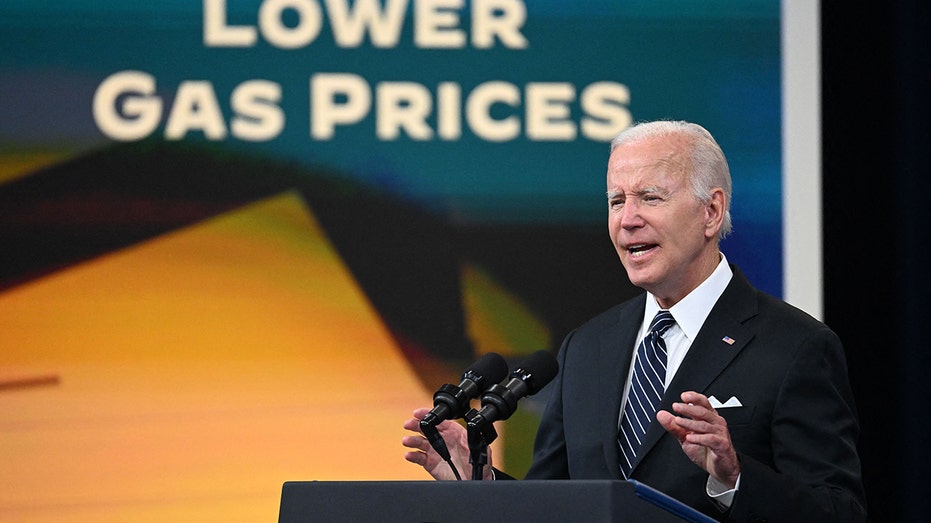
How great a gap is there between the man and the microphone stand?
17 centimetres

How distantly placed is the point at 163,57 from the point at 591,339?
193 cm

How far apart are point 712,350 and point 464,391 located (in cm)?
69

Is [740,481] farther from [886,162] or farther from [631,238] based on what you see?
[886,162]

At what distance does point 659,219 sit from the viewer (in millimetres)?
2844

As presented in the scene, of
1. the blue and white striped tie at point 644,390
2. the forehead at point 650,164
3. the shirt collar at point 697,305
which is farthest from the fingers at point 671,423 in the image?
the forehead at point 650,164

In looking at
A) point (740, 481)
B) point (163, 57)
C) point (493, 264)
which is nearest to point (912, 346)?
point (493, 264)

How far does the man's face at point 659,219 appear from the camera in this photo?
2.84 metres

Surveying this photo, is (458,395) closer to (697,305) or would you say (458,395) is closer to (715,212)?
(697,305)

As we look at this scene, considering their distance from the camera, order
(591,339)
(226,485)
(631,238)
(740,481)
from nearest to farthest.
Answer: (740,481) < (631,238) < (591,339) < (226,485)

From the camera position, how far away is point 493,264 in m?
4.15

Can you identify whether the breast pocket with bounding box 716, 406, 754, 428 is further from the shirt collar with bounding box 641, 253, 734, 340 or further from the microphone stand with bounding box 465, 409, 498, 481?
the microphone stand with bounding box 465, 409, 498, 481

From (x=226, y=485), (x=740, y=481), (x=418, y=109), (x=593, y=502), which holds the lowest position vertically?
(x=226, y=485)

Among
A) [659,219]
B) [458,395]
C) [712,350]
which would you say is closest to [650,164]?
[659,219]

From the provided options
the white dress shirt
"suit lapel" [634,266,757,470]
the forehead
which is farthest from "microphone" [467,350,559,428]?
the forehead
